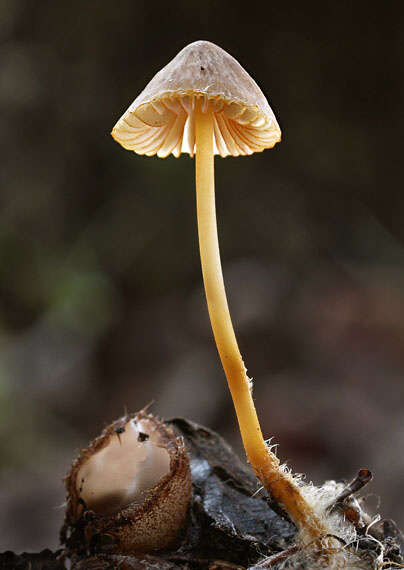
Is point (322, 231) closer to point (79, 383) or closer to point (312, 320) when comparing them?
point (312, 320)

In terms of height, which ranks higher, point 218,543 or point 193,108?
point 193,108

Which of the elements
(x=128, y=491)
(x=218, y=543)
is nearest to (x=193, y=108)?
(x=128, y=491)

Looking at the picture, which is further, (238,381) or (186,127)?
(186,127)

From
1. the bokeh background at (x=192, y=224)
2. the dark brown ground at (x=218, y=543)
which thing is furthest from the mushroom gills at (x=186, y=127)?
the bokeh background at (x=192, y=224)

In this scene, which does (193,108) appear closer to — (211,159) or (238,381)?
(211,159)

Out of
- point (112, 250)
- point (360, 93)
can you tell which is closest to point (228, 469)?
point (112, 250)

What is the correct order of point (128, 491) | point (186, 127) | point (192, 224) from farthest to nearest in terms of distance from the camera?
point (192, 224), point (186, 127), point (128, 491)

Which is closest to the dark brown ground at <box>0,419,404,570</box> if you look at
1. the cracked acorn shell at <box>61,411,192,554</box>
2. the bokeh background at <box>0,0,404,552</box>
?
the cracked acorn shell at <box>61,411,192,554</box>
